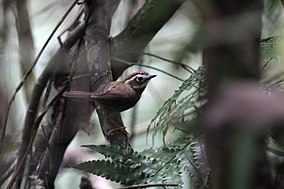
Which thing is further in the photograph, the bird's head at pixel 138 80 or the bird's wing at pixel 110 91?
the bird's head at pixel 138 80

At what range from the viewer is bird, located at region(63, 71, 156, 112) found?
127 cm

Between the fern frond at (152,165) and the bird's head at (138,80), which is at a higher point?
the bird's head at (138,80)

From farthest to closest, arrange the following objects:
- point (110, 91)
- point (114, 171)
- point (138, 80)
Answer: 1. point (138, 80)
2. point (110, 91)
3. point (114, 171)

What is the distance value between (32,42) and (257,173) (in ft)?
5.43

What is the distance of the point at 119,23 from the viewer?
181cm

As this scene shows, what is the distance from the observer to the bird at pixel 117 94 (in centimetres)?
127

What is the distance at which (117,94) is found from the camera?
4.54ft

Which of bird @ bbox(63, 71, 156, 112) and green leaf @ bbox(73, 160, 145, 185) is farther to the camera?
bird @ bbox(63, 71, 156, 112)

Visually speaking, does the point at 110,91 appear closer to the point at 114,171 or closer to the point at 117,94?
the point at 117,94

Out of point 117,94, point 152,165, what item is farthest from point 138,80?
point 152,165

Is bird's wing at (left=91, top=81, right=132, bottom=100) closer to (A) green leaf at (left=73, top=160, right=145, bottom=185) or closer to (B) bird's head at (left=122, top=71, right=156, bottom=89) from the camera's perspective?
(B) bird's head at (left=122, top=71, right=156, bottom=89)

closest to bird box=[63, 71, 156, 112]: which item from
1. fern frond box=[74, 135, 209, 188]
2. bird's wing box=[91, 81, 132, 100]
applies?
bird's wing box=[91, 81, 132, 100]

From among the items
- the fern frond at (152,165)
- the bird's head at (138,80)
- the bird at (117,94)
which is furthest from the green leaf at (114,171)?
the bird's head at (138,80)

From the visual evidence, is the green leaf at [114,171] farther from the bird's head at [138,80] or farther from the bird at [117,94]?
the bird's head at [138,80]
